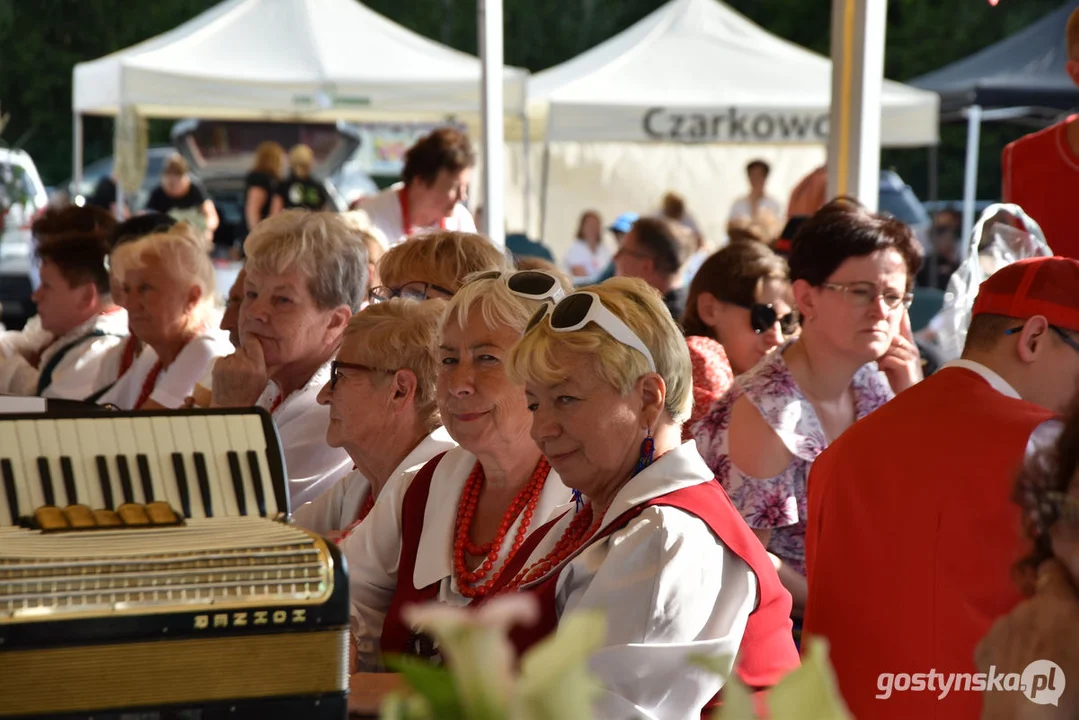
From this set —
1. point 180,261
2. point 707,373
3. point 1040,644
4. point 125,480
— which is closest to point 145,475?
point 125,480

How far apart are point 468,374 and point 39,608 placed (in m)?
1.32

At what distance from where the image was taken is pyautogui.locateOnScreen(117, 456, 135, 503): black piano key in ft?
6.67

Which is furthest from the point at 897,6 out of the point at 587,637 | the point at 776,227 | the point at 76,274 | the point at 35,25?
the point at 587,637

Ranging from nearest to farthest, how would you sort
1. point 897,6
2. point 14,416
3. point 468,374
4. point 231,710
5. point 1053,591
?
point 1053,591 → point 231,710 → point 14,416 → point 468,374 → point 897,6

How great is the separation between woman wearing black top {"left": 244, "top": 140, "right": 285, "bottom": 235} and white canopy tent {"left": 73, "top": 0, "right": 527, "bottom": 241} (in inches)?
20.6

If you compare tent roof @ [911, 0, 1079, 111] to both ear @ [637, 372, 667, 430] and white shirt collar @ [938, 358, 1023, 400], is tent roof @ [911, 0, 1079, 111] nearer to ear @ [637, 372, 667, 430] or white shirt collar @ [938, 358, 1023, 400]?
white shirt collar @ [938, 358, 1023, 400]

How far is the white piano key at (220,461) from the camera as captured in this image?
206cm

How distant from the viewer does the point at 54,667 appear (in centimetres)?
167

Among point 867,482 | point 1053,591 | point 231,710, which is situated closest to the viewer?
point 1053,591

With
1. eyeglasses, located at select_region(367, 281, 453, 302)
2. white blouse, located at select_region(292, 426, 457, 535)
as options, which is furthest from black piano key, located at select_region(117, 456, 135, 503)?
eyeglasses, located at select_region(367, 281, 453, 302)

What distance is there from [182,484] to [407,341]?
1.26 meters

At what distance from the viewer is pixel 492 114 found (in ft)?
18.9

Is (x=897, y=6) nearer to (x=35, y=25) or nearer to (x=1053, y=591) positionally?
(x=35, y=25)

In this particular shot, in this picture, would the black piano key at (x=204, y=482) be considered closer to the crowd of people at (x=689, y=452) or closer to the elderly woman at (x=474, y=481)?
the crowd of people at (x=689, y=452)
